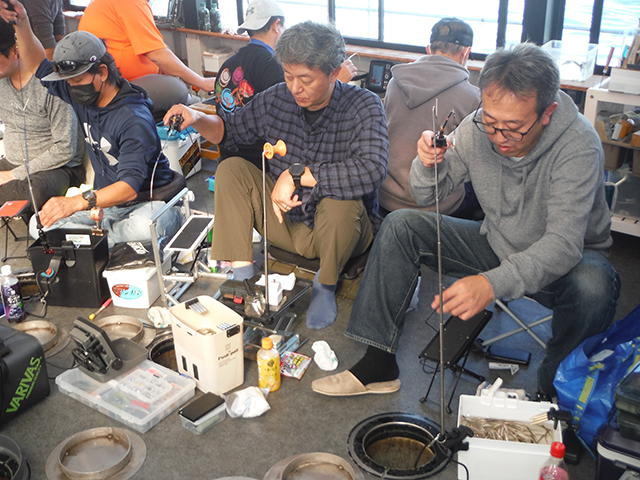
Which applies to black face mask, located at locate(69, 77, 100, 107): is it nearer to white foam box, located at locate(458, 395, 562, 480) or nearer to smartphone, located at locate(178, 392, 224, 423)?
smartphone, located at locate(178, 392, 224, 423)

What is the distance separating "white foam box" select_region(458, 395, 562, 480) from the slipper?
0.36m

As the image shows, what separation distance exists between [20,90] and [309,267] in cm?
175

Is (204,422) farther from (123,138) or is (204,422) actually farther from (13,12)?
(13,12)

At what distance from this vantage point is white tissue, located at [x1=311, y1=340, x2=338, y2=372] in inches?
91.4

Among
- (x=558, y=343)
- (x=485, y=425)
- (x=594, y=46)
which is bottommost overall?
(x=485, y=425)

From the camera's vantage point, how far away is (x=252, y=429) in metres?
2.04

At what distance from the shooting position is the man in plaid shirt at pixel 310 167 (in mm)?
2342

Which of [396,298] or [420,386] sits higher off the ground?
[396,298]

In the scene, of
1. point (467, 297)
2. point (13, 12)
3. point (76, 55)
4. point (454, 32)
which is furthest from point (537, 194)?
point (13, 12)

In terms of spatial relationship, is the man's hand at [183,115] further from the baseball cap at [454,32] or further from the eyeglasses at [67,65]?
the baseball cap at [454,32]

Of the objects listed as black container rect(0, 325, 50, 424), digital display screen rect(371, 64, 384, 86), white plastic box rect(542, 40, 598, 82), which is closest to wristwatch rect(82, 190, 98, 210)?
black container rect(0, 325, 50, 424)

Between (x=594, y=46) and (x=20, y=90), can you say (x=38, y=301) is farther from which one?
Result: (x=594, y=46)

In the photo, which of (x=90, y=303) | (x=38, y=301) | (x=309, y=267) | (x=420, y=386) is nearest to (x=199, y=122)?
(x=309, y=267)

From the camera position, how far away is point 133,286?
268 centimetres
